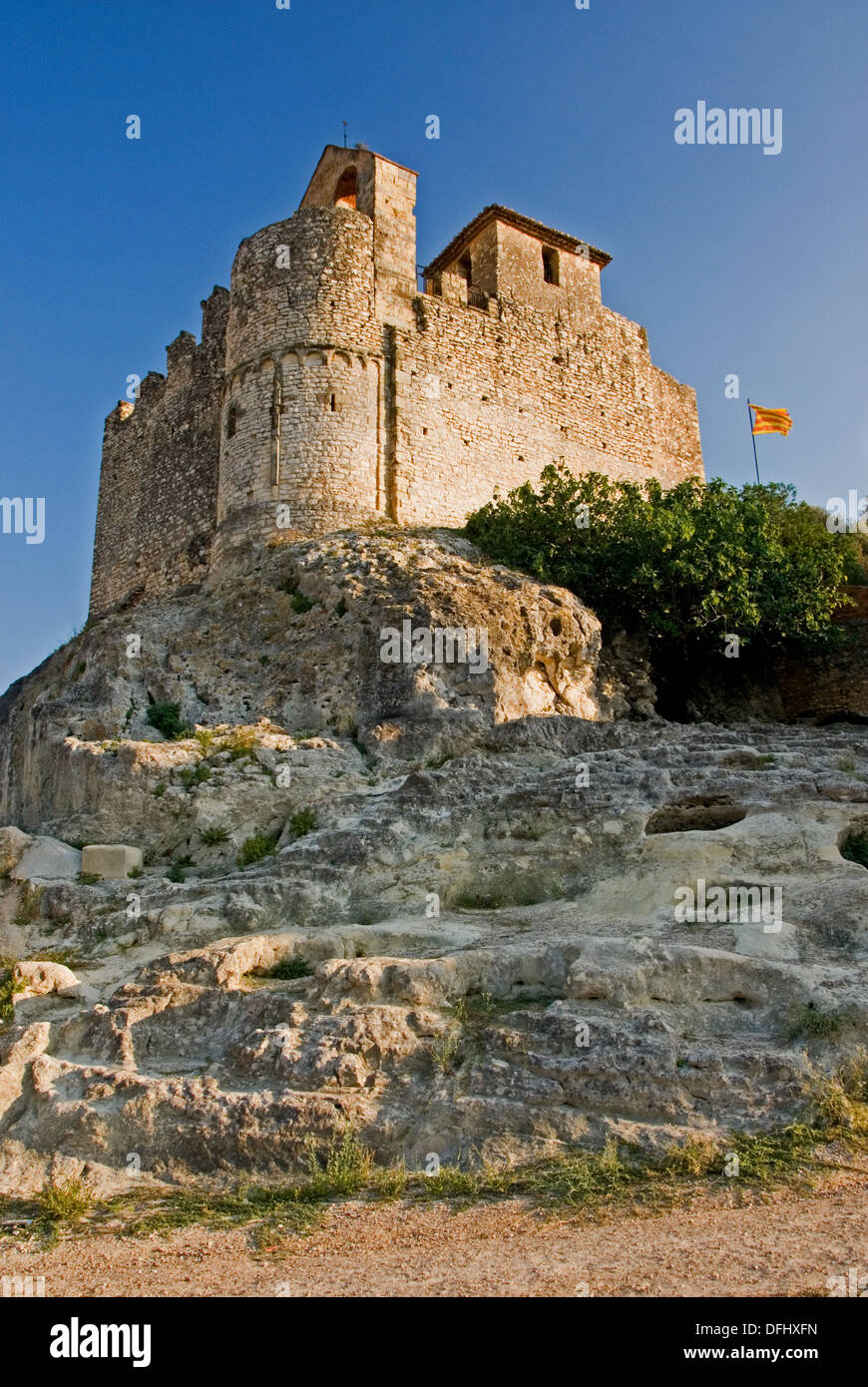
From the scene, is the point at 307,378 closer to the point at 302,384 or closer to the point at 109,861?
the point at 302,384

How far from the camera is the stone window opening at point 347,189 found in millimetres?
22906

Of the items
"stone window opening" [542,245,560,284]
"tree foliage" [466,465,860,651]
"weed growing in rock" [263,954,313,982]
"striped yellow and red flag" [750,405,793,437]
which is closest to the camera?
Answer: "weed growing in rock" [263,954,313,982]

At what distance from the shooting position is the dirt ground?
4.65m

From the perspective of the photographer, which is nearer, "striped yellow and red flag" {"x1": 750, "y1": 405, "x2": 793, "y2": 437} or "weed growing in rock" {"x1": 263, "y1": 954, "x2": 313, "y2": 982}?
"weed growing in rock" {"x1": 263, "y1": 954, "x2": 313, "y2": 982}

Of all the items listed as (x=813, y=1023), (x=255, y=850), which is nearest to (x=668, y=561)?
(x=255, y=850)

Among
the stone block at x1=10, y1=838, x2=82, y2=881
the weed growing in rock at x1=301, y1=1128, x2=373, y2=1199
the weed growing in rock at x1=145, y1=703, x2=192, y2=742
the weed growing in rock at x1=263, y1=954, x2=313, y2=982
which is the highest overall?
the weed growing in rock at x1=145, y1=703, x2=192, y2=742

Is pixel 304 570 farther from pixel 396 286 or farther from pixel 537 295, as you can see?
pixel 537 295

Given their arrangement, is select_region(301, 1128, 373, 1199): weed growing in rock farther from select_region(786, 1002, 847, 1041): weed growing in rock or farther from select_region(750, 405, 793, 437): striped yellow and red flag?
select_region(750, 405, 793, 437): striped yellow and red flag

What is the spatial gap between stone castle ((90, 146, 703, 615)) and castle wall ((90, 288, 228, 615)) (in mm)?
48

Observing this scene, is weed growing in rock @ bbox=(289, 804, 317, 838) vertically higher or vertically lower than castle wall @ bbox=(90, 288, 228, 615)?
lower

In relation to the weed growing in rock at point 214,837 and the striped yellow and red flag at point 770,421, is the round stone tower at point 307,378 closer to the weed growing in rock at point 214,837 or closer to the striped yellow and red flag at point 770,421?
the weed growing in rock at point 214,837

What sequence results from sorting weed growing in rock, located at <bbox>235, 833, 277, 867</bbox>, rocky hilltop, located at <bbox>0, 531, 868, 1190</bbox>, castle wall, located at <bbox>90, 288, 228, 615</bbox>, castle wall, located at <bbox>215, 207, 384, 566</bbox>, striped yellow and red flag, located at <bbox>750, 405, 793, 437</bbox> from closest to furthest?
rocky hilltop, located at <bbox>0, 531, 868, 1190</bbox>
weed growing in rock, located at <bbox>235, 833, 277, 867</bbox>
castle wall, located at <bbox>215, 207, 384, 566</bbox>
castle wall, located at <bbox>90, 288, 228, 615</bbox>
striped yellow and red flag, located at <bbox>750, 405, 793, 437</bbox>

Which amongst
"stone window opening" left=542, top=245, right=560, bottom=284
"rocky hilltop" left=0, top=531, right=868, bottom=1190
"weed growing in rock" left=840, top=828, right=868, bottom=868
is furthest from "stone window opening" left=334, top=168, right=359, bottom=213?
"weed growing in rock" left=840, top=828, right=868, bottom=868
